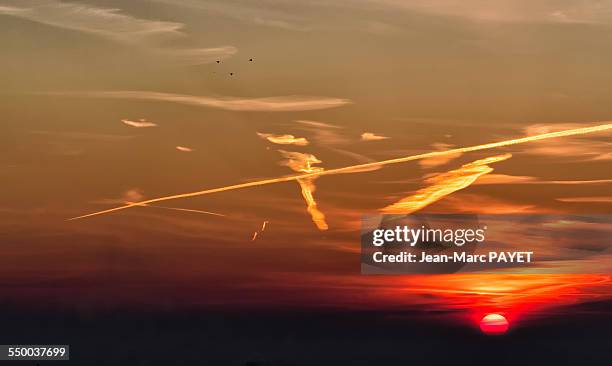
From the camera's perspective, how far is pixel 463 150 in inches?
631

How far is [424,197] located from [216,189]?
2.84 meters

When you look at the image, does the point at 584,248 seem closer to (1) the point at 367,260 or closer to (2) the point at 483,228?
(2) the point at 483,228

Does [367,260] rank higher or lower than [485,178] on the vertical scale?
lower

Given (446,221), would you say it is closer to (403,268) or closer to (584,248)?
(403,268)

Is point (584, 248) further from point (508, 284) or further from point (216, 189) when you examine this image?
point (216, 189)

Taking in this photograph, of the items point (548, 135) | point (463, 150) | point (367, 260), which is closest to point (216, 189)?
point (367, 260)

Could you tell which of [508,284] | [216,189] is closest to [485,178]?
[508,284]

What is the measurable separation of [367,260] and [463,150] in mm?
2000

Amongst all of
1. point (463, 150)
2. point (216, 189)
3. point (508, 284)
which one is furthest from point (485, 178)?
point (216, 189)

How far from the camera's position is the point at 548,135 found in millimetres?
16172

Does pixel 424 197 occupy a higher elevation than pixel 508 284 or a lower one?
higher

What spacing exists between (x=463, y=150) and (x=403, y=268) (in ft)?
5.99

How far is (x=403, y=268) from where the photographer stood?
16250mm

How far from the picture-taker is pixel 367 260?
1620 cm
